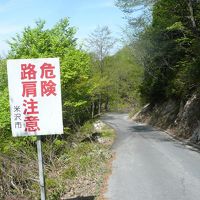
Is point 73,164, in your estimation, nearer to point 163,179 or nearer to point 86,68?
point 163,179

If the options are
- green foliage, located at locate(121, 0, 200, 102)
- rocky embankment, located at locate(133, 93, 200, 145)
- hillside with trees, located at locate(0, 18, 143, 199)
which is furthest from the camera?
rocky embankment, located at locate(133, 93, 200, 145)

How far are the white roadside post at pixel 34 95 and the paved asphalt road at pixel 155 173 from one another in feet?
16.3

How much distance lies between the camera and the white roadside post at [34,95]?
8406 millimetres

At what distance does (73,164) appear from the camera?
17.5 meters

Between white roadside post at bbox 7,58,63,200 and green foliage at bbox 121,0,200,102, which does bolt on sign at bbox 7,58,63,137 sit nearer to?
white roadside post at bbox 7,58,63,200

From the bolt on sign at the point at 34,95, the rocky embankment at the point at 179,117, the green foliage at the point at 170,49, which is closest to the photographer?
the bolt on sign at the point at 34,95

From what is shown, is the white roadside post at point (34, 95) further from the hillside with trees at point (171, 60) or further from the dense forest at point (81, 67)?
the hillside with trees at point (171, 60)

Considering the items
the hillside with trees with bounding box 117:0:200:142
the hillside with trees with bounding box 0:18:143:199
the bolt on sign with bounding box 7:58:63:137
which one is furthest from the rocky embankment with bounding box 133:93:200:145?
the bolt on sign with bounding box 7:58:63:137

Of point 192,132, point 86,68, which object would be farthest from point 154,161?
point 86,68

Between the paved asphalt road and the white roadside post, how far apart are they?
4975 mm

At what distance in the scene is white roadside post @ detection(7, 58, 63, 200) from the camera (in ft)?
27.6

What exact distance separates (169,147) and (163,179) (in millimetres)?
9292

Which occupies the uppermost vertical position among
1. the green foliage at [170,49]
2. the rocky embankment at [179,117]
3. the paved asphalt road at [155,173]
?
the green foliage at [170,49]

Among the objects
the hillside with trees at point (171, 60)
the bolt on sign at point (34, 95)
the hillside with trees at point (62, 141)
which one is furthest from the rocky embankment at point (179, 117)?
the bolt on sign at point (34, 95)
